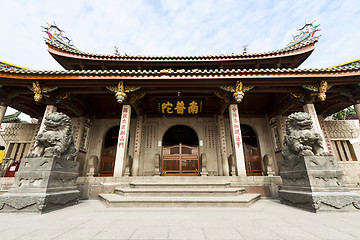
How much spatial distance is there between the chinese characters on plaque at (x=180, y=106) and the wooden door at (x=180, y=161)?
2117mm

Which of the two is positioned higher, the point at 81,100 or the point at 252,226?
the point at 81,100

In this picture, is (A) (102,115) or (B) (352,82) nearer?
(B) (352,82)

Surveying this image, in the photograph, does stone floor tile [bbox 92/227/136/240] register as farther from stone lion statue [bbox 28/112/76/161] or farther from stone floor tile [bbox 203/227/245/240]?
stone lion statue [bbox 28/112/76/161]

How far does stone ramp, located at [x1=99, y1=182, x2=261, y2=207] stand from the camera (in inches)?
129

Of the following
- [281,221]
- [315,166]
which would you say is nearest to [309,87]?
[315,166]

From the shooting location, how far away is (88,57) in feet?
29.2

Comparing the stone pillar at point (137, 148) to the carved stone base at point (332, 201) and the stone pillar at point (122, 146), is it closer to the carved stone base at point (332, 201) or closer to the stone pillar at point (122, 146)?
the stone pillar at point (122, 146)

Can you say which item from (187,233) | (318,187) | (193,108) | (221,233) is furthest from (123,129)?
(318,187)

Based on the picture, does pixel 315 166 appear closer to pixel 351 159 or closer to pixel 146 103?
pixel 146 103

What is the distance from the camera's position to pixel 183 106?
326 inches

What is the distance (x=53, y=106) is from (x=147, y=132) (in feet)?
15.2

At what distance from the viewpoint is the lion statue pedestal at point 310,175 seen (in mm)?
2988

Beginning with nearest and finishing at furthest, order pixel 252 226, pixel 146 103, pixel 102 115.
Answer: pixel 252 226
pixel 146 103
pixel 102 115

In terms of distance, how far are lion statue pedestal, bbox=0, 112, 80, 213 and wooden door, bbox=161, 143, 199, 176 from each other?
4.83 metres
